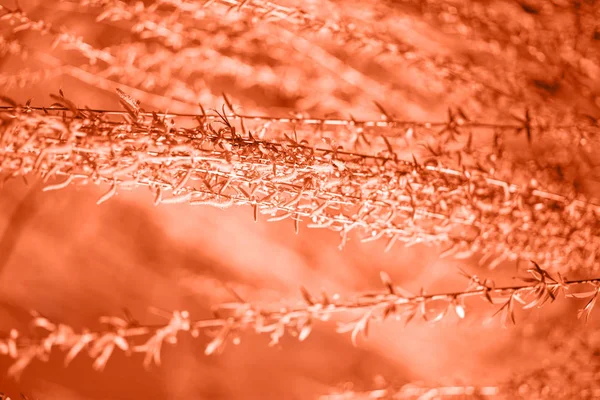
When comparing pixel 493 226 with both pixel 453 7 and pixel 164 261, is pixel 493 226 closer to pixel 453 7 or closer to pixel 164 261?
pixel 453 7

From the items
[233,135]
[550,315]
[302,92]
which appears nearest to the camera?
[233,135]

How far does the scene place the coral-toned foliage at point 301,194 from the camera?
2.00ft

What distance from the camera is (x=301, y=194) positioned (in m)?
0.61

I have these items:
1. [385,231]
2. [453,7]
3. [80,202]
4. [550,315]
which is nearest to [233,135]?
[385,231]

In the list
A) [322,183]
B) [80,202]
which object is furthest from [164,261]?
[322,183]

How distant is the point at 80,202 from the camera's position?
1658mm

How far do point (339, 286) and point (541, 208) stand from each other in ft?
3.11

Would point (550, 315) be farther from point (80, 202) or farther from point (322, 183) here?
point (80, 202)

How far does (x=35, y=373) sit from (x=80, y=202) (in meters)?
0.61

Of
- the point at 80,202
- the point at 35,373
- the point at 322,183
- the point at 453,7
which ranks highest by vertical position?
the point at 453,7

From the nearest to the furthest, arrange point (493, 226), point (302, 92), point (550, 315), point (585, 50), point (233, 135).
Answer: point (233, 135)
point (493, 226)
point (585, 50)
point (302, 92)
point (550, 315)

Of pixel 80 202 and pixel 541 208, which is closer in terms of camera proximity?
pixel 541 208

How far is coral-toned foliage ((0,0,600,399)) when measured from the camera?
2.00ft

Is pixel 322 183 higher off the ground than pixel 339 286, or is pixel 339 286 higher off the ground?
pixel 322 183
